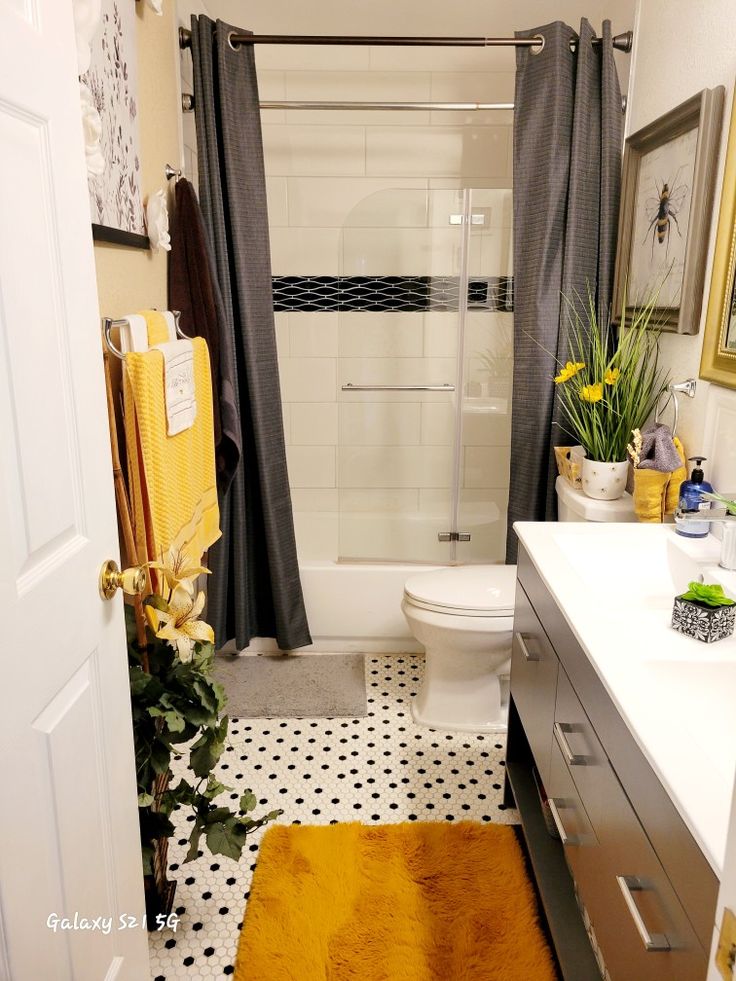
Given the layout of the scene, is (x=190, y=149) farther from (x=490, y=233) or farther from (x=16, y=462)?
(x=16, y=462)

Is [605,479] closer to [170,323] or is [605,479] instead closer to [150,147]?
[170,323]

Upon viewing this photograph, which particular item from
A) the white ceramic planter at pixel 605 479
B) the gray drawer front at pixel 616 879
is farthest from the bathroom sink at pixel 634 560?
the white ceramic planter at pixel 605 479

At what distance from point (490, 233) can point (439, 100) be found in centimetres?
64

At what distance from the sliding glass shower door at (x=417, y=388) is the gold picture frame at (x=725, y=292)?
3.78 ft

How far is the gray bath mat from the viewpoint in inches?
96.4

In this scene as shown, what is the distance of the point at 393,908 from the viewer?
65.0 inches

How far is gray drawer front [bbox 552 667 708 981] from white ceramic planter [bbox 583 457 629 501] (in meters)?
0.86

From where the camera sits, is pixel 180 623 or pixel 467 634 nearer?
pixel 180 623

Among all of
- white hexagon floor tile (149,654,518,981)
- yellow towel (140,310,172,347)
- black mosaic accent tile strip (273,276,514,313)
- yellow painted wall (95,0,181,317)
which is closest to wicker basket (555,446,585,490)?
black mosaic accent tile strip (273,276,514,313)

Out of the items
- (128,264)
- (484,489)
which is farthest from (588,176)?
(128,264)

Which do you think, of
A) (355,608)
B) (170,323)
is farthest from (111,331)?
(355,608)

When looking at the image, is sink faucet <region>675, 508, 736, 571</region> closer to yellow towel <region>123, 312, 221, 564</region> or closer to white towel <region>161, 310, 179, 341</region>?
yellow towel <region>123, 312, 221, 564</region>

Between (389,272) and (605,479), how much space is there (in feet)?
4.52

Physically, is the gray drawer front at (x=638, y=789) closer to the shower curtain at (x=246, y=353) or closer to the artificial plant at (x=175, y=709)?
the artificial plant at (x=175, y=709)
